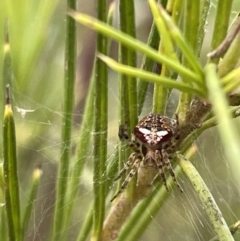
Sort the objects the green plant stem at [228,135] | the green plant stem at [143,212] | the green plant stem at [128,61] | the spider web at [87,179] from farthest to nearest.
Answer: the spider web at [87,179] → the green plant stem at [143,212] → the green plant stem at [128,61] → the green plant stem at [228,135]

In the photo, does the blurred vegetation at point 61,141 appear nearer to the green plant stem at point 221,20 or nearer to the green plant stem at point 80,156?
the green plant stem at point 80,156

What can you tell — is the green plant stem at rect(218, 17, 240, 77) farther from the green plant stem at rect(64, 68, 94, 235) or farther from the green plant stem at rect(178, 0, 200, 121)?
the green plant stem at rect(64, 68, 94, 235)

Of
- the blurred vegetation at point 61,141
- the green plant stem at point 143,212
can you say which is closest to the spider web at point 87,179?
the blurred vegetation at point 61,141

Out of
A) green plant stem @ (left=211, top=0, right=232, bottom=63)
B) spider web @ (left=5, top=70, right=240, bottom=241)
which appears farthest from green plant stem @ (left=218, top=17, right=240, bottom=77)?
spider web @ (left=5, top=70, right=240, bottom=241)

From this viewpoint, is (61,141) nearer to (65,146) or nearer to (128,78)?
(65,146)

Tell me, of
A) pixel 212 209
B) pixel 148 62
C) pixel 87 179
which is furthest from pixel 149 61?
pixel 87 179

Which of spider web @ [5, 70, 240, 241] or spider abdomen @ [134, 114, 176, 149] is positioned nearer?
spider abdomen @ [134, 114, 176, 149]

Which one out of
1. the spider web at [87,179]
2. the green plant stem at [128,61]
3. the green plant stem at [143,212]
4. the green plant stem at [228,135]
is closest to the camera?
the green plant stem at [228,135]
